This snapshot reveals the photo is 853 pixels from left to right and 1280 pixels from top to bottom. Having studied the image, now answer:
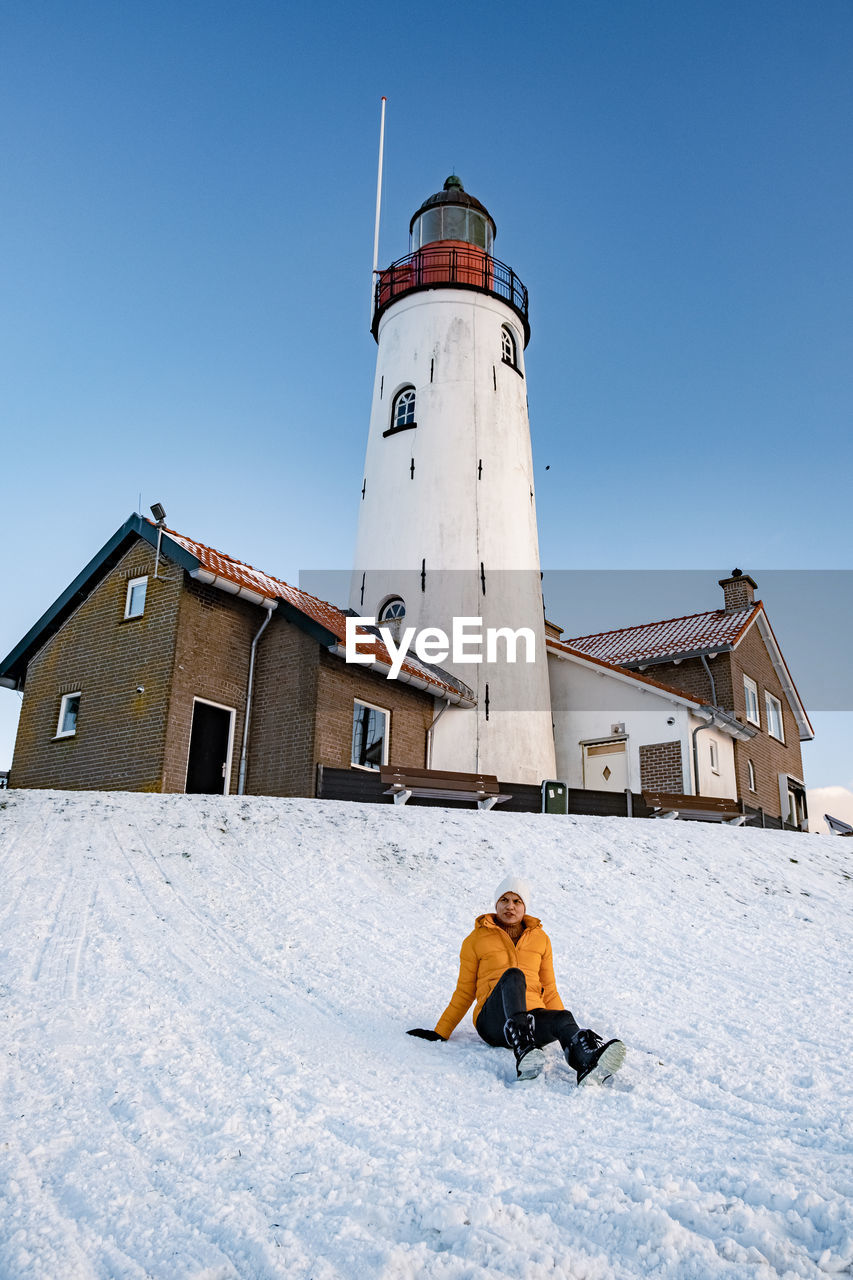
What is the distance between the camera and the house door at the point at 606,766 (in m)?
22.2

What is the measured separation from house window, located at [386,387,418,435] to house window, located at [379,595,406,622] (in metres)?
3.95

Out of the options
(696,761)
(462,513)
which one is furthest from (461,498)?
(696,761)

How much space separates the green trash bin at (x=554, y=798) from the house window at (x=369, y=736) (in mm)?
3230

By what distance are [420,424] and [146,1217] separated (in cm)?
2025

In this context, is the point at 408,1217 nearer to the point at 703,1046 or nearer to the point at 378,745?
the point at 703,1046

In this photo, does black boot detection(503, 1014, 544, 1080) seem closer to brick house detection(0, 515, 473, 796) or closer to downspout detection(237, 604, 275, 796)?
brick house detection(0, 515, 473, 796)

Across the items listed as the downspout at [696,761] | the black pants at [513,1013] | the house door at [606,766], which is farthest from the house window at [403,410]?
the black pants at [513,1013]

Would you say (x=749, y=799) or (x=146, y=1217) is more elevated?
(x=749, y=799)

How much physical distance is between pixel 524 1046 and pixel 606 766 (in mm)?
17631

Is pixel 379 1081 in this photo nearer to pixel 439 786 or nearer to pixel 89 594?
pixel 439 786

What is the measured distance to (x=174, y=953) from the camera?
294 inches

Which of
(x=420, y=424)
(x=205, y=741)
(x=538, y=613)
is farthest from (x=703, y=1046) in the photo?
(x=420, y=424)

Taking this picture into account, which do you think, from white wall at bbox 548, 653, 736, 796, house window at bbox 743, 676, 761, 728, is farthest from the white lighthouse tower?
house window at bbox 743, 676, 761, 728

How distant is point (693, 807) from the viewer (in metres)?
18.1
